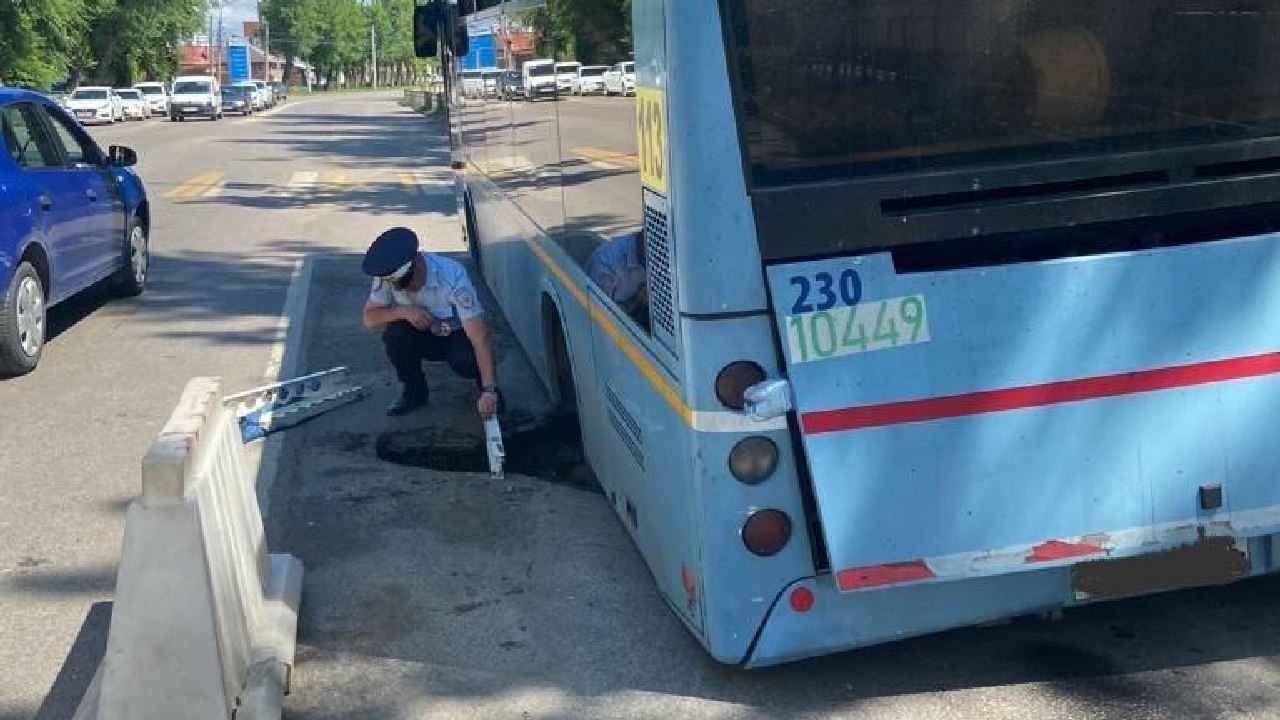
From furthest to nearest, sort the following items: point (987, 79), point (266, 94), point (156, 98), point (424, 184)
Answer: point (266, 94)
point (156, 98)
point (424, 184)
point (987, 79)

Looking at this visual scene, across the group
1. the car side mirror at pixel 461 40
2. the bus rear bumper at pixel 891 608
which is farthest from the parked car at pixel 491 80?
the bus rear bumper at pixel 891 608

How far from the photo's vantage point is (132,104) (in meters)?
65.6

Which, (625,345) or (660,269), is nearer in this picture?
(660,269)

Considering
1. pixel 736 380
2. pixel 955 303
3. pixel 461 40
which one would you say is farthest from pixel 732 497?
pixel 461 40

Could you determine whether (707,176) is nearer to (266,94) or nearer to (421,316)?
(421,316)

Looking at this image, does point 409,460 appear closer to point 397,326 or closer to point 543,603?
point 397,326

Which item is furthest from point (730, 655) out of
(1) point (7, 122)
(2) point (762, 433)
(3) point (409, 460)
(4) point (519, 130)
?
(1) point (7, 122)

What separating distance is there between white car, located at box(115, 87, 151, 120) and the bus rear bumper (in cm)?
6592

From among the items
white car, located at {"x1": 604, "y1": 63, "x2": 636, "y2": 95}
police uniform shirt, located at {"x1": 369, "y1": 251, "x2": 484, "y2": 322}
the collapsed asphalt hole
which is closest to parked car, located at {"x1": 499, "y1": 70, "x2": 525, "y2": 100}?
police uniform shirt, located at {"x1": 369, "y1": 251, "x2": 484, "y2": 322}

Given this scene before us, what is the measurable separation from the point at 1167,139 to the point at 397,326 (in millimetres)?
4723

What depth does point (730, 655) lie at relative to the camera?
13.6 ft

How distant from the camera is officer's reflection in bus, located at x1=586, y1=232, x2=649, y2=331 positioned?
14.9ft

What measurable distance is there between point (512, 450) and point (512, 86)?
190 centimetres

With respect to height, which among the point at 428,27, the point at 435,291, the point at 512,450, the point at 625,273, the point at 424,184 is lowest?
the point at 512,450
